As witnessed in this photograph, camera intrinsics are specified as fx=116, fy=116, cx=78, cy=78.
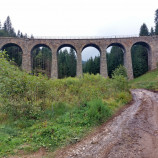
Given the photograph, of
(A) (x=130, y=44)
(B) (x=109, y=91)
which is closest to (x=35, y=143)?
(B) (x=109, y=91)

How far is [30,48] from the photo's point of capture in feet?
91.9

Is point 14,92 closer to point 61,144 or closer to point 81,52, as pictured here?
point 61,144

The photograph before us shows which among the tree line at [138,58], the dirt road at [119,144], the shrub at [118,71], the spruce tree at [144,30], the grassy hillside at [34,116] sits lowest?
the dirt road at [119,144]

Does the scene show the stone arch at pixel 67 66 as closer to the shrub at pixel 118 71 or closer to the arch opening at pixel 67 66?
the arch opening at pixel 67 66

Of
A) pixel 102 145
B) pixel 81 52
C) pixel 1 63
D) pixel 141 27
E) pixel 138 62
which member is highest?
pixel 141 27

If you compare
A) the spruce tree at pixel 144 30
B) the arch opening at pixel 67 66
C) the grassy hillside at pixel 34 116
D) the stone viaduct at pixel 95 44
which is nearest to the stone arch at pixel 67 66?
the arch opening at pixel 67 66

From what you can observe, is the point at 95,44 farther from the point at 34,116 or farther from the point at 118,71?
the point at 34,116

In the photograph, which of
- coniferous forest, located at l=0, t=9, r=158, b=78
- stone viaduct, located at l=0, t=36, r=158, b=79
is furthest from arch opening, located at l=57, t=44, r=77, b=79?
stone viaduct, located at l=0, t=36, r=158, b=79

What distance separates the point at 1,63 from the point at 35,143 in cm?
316

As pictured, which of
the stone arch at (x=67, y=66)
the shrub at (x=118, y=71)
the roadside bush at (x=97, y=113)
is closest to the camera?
the roadside bush at (x=97, y=113)

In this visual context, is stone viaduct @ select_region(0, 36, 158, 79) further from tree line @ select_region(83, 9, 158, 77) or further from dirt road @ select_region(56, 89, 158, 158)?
dirt road @ select_region(56, 89, 158, 158)

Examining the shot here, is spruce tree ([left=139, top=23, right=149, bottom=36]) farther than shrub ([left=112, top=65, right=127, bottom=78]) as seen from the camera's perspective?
Yes

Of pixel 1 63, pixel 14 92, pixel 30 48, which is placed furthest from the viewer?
pixel 30 48

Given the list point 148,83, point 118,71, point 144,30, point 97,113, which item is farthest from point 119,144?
point 144,30
